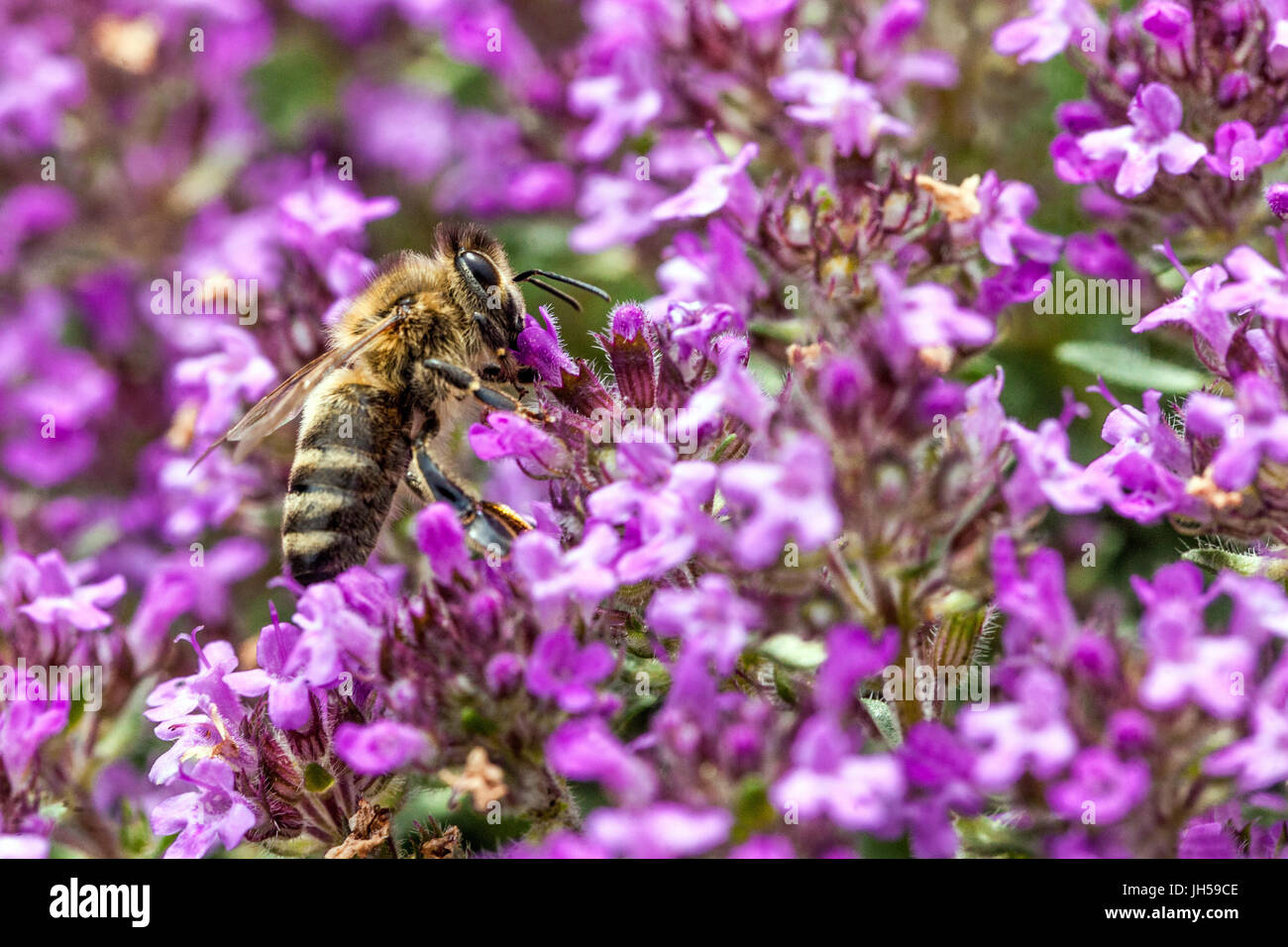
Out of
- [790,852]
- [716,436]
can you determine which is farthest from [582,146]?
[790,852]

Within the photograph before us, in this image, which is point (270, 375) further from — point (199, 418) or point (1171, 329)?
point (1171, 329)

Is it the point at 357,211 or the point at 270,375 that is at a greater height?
the point at 357,211

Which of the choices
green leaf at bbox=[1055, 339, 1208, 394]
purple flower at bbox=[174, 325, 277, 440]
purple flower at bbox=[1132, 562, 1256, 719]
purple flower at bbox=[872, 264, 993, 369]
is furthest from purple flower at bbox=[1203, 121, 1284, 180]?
purple flower at bbox=[174, 325, 277, 440]

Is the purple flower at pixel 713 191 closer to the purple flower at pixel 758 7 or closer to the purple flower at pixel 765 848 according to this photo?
the purple flower at pixel 758 7

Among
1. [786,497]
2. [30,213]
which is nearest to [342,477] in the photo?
[786,497]

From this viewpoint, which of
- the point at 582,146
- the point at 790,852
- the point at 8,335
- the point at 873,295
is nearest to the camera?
the point at 790,852

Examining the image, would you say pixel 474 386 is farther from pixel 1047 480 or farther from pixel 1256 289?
pixel 1256 289
